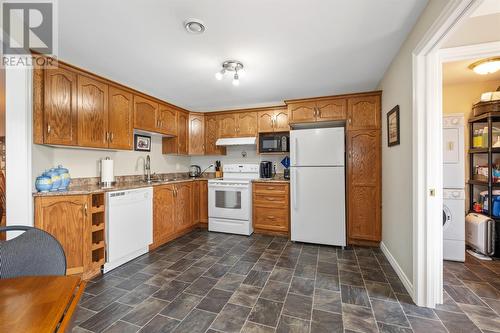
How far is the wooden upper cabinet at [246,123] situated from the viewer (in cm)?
393

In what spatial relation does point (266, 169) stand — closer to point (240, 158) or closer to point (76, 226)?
point (240, 158)

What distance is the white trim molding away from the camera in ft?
5.64

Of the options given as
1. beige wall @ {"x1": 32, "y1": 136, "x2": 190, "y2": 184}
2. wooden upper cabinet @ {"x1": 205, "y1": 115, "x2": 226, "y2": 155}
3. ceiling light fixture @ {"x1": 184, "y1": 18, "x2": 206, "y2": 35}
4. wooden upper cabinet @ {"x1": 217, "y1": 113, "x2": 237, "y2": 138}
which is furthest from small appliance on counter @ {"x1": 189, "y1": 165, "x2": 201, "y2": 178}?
ceiling light fixture @ {"x1": 184, "y1": 18, "x2": 206, "y2": 35}

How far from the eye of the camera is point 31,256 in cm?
100

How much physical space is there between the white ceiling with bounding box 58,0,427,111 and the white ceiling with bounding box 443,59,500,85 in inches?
30.0

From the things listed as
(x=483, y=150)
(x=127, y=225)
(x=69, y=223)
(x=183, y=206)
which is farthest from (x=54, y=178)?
(x=483, y=150)

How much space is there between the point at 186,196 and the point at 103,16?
2.71 m

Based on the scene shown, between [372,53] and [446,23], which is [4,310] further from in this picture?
[372,53]

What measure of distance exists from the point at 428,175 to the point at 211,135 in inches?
134

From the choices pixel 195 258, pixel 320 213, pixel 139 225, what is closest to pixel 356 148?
pixel 320 213

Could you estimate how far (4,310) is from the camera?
655 mm

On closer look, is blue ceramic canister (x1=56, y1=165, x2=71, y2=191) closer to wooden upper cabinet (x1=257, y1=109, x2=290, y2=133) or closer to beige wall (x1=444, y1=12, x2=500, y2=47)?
wooden upper cabinet (x1=257, y1=109, x2=290, y2=133)

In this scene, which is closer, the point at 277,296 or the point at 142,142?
the point at 277,296

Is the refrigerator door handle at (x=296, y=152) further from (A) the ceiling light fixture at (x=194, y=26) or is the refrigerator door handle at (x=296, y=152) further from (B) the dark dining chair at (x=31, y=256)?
(B) the dark dining chair at (x=31, y=256)
